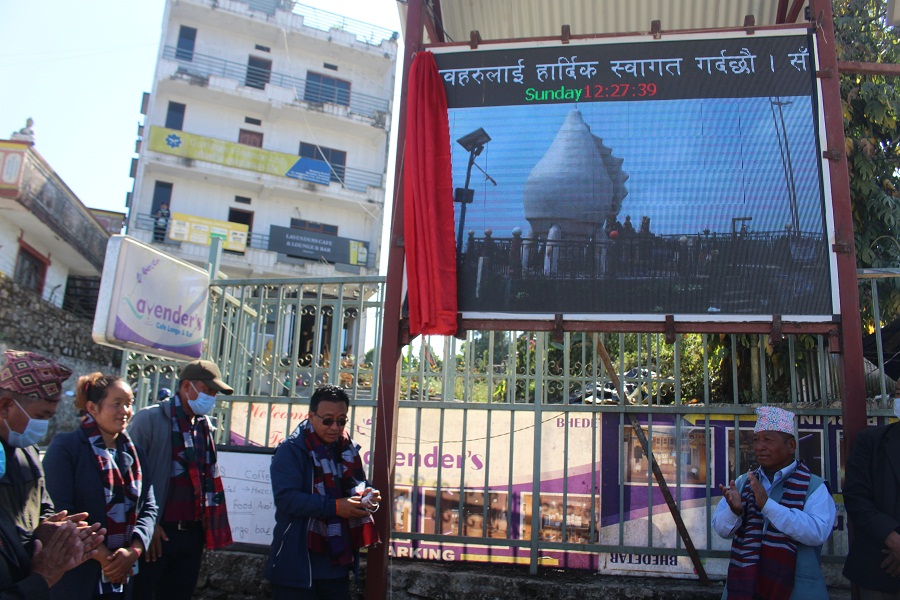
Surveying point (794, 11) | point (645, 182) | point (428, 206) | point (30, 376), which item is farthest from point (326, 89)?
point (30, 376)

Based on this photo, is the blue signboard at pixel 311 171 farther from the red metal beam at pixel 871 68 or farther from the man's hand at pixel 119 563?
the man's hand at pixel 119 563

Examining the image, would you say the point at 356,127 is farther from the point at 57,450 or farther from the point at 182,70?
the point at 57,450

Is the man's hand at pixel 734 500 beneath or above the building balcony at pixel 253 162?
beneath

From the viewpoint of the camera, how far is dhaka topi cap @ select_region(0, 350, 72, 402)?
7.98 feet

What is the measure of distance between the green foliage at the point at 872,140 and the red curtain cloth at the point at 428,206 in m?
4.50

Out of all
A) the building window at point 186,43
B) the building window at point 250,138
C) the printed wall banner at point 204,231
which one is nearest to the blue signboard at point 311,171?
the building window at point 250,138

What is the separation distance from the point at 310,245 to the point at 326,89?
23.8 ft

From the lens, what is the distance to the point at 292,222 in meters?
27.8

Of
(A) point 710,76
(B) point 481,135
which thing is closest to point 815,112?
(A) point 710,76

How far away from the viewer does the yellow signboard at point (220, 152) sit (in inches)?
1008

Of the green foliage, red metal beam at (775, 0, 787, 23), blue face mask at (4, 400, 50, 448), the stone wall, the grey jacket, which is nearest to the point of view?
blue face mask at (4, 400, 50, 448)

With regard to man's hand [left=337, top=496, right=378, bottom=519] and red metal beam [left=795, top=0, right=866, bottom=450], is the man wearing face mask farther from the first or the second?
man's hand [left=337, top=496, right=378, bottom=519]

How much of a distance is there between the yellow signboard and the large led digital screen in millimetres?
24049

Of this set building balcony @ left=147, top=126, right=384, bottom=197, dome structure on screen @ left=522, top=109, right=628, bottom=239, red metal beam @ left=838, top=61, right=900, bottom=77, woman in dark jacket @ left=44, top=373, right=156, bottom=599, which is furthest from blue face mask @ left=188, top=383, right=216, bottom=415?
building balcony @ left=147, top=126, right=384, bottom=197
